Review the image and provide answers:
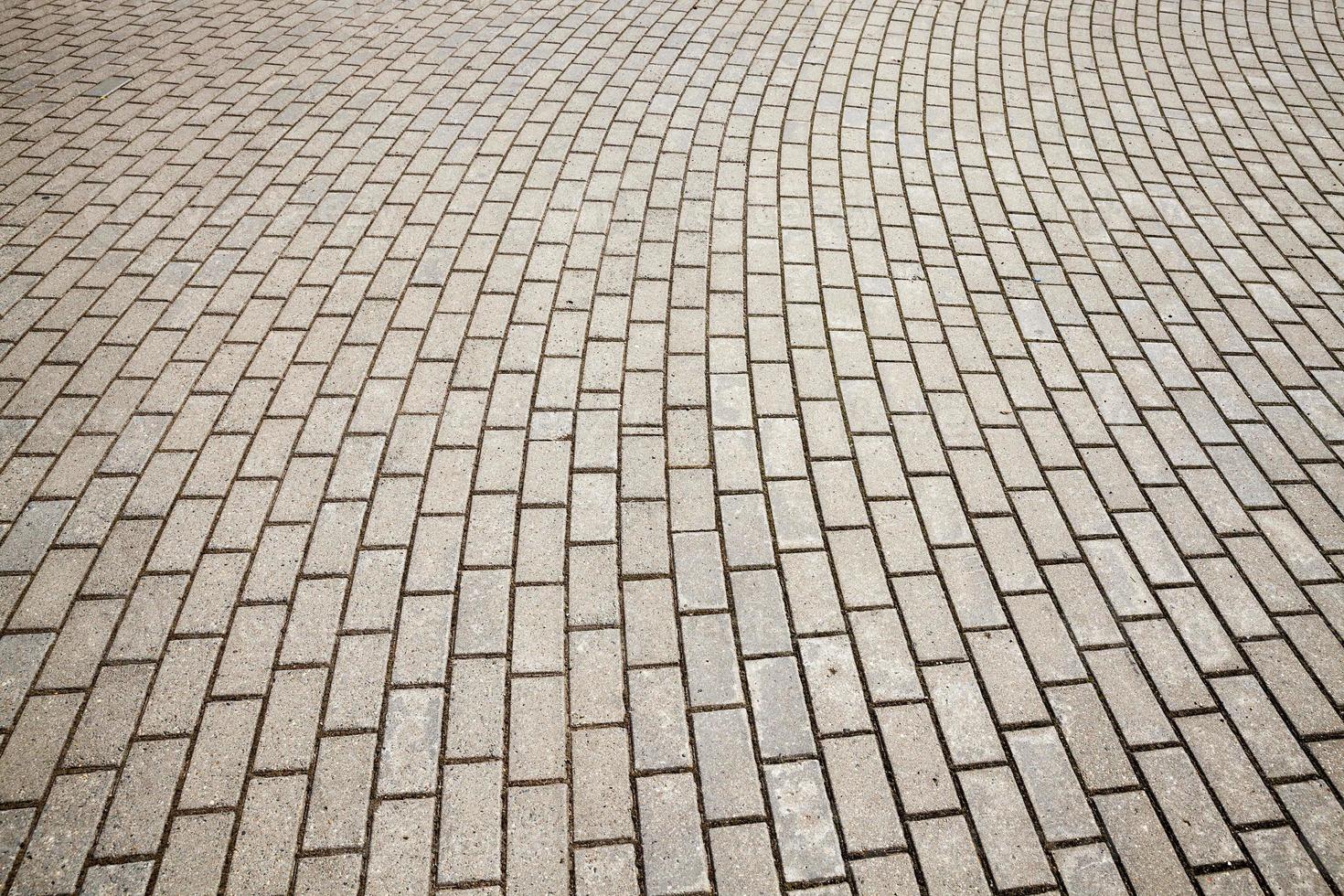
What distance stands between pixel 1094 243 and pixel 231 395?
467 cm

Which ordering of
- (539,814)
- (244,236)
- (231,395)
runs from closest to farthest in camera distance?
(539,814) → (231,395) → (244,236)

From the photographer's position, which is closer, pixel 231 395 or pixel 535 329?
pixel 231 395

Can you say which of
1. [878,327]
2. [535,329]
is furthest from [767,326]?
[535,329]

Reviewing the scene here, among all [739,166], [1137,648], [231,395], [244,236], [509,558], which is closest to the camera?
[1137,648]

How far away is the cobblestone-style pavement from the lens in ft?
7.61

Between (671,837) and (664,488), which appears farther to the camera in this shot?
(664,488)

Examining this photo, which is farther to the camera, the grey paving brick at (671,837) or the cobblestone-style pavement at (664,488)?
the cobblestone-style pavement at (664,488)

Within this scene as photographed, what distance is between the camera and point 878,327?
12.8ft

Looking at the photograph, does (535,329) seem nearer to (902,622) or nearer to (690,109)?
(902,622)

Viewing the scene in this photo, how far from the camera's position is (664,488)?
10.5ft

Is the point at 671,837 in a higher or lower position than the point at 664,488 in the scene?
lower

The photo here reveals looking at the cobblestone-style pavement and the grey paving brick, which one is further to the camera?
the cobblestone-style pavement

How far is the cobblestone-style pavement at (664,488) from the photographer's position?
7.61 ft

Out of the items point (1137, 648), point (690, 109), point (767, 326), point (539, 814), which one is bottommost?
point (1137, 648)
